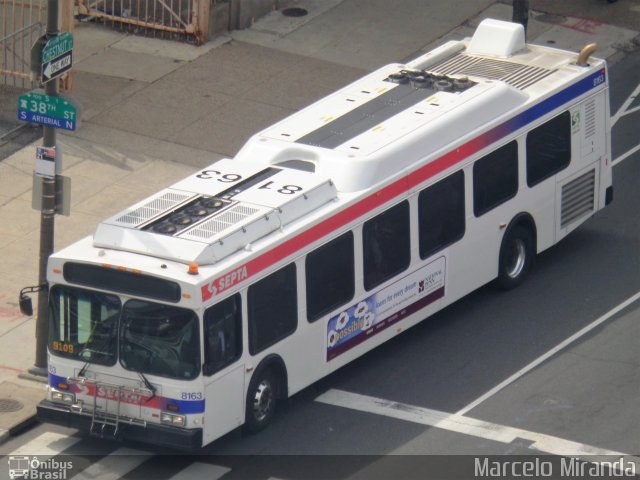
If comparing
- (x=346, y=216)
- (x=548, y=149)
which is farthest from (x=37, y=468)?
(x=548, y=149)

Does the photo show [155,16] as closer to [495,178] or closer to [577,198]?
[577,198]

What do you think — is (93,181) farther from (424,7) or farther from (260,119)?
(424,7)

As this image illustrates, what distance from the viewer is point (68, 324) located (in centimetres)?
1545

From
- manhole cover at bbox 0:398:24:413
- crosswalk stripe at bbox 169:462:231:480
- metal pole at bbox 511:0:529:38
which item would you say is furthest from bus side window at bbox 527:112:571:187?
manhole cover at bbox 0:398:24:413

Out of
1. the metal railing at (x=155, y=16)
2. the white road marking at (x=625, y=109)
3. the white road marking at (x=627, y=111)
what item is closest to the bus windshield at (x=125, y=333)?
the white road marking at (x=627, y=111)

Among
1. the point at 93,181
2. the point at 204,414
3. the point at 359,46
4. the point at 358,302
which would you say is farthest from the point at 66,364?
the point at 359,46

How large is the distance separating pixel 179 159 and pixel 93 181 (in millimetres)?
1456

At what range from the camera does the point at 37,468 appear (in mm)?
15438

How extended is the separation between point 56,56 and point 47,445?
13.6 feet

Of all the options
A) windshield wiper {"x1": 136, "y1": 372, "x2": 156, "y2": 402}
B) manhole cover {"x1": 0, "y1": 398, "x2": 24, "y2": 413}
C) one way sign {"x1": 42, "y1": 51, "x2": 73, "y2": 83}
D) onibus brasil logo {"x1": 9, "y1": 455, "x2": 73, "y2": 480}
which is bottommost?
onibus brasil logo {"x1": 9, "y1": 455, "x2": 73, "y2": 480}

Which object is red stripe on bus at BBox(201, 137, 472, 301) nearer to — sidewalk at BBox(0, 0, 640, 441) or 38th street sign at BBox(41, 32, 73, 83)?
38th street sign at BBox(41, 32, 73, 83)

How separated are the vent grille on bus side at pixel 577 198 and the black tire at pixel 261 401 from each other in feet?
18.8

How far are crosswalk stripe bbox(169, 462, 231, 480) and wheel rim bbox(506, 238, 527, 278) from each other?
552cm

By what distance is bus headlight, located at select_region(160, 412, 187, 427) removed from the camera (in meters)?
15.0
